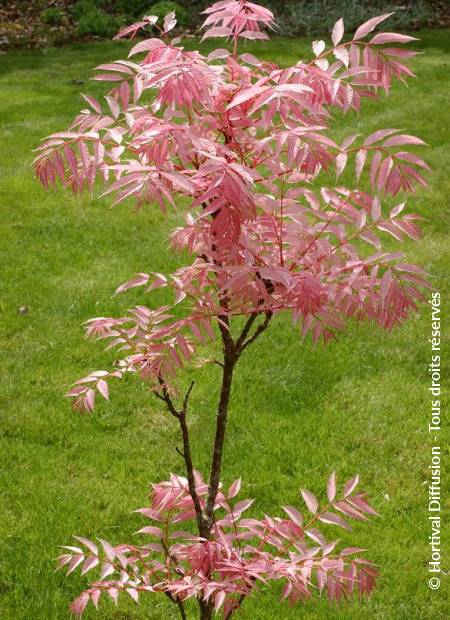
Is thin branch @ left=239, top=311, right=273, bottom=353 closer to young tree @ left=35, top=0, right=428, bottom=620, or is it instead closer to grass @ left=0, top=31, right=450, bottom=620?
young tree @ left=35, top=0, right=428, bottom=620

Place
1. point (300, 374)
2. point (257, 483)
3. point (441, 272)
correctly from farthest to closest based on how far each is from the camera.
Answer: point (441, 272), point (300, 374), point (257, 483)

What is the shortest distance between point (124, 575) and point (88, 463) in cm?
169

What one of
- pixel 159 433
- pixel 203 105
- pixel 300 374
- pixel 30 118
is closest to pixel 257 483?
pixel 159 433

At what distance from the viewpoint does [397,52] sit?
197cm

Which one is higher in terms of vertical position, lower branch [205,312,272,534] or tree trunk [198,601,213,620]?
lower branch [205,312,272,534]

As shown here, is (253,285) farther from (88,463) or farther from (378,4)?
(378,4)

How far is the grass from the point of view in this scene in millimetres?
3473

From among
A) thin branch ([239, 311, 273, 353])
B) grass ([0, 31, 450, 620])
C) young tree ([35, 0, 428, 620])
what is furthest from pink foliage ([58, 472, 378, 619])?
grass ([0, 31, 450, 620])

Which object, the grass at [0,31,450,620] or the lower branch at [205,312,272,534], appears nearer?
the lower branch at [205,312,272,534]

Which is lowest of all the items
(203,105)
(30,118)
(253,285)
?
(30,118)

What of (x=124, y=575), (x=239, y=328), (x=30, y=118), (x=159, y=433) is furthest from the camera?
(x=30, y=118)

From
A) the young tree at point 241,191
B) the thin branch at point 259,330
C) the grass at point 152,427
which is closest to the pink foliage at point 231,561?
the young tree at point 241,191

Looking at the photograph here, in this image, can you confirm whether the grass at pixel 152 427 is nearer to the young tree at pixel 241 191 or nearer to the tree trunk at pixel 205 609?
the tree trunk at pixel 205 609

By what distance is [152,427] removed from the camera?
4.40 m
